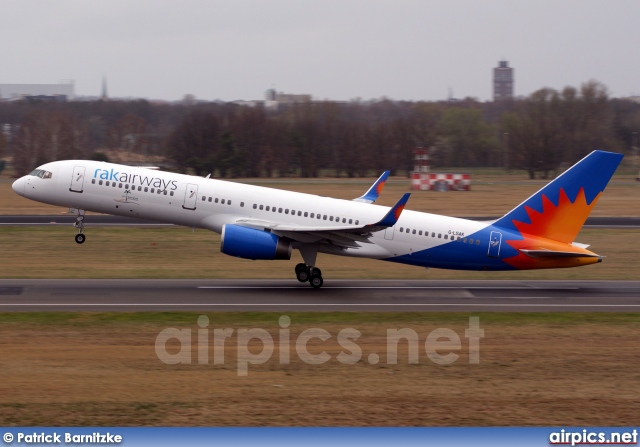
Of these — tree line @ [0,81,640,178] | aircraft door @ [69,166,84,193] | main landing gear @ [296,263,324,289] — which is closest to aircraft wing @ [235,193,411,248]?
main landing gear @ [296,263,324,289]

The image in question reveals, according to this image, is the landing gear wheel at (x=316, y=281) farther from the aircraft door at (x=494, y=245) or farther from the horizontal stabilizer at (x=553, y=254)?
the horizontal stabilizer at (x=553, y=254)

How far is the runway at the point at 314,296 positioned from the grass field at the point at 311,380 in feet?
7.89

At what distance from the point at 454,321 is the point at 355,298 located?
5028 millimetres

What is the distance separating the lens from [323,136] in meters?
112

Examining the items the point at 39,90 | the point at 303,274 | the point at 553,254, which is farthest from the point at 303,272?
the point at 39,90

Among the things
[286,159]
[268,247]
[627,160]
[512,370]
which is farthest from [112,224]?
[627,160]

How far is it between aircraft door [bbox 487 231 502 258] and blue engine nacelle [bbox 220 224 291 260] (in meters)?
7.98

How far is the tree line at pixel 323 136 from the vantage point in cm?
10225

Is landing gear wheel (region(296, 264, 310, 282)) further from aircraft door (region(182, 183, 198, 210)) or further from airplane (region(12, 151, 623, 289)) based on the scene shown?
aircraft door (region(182, 183, 198, 210))

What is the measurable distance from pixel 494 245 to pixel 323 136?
81980mm

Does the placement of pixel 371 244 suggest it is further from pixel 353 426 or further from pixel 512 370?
pixel 353 426

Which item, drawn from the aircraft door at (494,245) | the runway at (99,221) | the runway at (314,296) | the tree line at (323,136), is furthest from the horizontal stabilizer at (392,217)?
the tree line at (323,136)

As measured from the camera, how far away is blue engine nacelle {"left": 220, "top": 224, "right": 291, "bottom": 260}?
29.6m

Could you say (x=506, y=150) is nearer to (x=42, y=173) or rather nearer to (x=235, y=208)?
(x=235, y=208)
